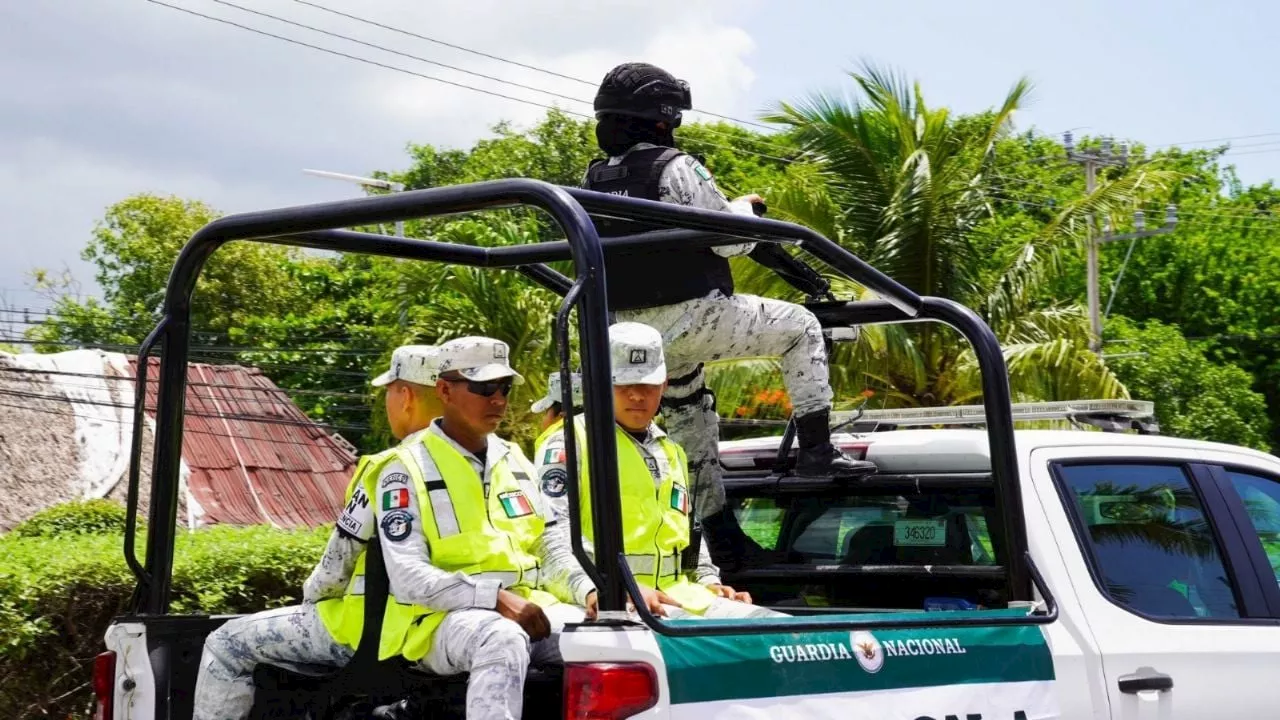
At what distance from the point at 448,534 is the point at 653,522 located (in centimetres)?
64

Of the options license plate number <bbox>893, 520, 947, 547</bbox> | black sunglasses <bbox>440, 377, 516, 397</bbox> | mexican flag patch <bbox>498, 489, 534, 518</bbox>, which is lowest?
license plate number <bbox>893, 520, 947, 547</bbox>

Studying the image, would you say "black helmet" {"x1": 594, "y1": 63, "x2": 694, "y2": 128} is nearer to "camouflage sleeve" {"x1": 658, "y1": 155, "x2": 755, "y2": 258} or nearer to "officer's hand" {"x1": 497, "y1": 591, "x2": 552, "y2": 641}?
"camouflage sleeve" {"x1": 658, "y1": 155, "x2": 755, "y2": 258}

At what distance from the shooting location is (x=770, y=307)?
5.05m

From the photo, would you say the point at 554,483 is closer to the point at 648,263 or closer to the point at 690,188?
the point at 648,263

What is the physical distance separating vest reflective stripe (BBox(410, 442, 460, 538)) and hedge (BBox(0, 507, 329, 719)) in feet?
10.9

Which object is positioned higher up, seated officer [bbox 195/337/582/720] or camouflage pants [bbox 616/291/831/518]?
camouflage pants [bbox 616/291/831/518]

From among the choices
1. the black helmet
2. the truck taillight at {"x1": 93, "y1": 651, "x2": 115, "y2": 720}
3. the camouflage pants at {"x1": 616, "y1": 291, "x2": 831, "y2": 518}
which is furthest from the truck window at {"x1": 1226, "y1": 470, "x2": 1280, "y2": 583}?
the truck taillight at {"x1": 93, "y1": 651, "x2": 115, "y2": 720}

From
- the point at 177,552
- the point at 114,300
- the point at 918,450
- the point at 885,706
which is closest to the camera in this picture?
the point at 885,706

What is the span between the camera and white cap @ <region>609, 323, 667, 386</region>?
14.3ft

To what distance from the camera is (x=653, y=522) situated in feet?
13.9

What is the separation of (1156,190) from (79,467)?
1828 centimetres

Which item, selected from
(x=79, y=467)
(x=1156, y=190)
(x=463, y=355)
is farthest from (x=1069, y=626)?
(x=79, y=467)

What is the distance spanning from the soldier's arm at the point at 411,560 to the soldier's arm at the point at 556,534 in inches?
14.3

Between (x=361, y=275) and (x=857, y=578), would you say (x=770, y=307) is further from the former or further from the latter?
(x=361, y=275)
